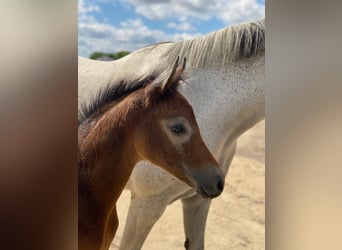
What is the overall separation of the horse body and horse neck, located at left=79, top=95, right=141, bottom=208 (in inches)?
2.4

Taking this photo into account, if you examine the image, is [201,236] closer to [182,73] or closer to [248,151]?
[248,151]

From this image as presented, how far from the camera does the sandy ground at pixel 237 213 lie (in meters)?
1.85

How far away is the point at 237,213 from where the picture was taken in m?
1.86

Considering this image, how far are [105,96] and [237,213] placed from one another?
0.72 meters

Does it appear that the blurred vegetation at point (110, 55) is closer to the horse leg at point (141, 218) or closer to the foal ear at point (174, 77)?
the foal ear at point (174, 77)

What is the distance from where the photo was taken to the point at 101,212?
1888 millimetres

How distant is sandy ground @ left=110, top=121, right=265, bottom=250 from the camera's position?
6.07ft

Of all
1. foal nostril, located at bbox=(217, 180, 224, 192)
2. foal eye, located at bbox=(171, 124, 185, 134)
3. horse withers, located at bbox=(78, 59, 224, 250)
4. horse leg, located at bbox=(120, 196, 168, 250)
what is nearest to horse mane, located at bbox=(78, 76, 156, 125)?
horse withers, located at bbox=(78, 59, 224, 250)

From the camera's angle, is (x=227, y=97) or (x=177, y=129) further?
(x=227, y=97)

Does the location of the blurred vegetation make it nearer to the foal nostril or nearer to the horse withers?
the horse withers

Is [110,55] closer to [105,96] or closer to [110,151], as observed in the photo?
[105,96]

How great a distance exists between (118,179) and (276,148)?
0.66 metres

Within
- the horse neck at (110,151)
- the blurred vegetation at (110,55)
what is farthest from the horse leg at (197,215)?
the blurred vegetation at (110,55)

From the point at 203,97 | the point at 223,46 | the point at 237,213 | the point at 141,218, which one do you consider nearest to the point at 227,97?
the point at 203,97
